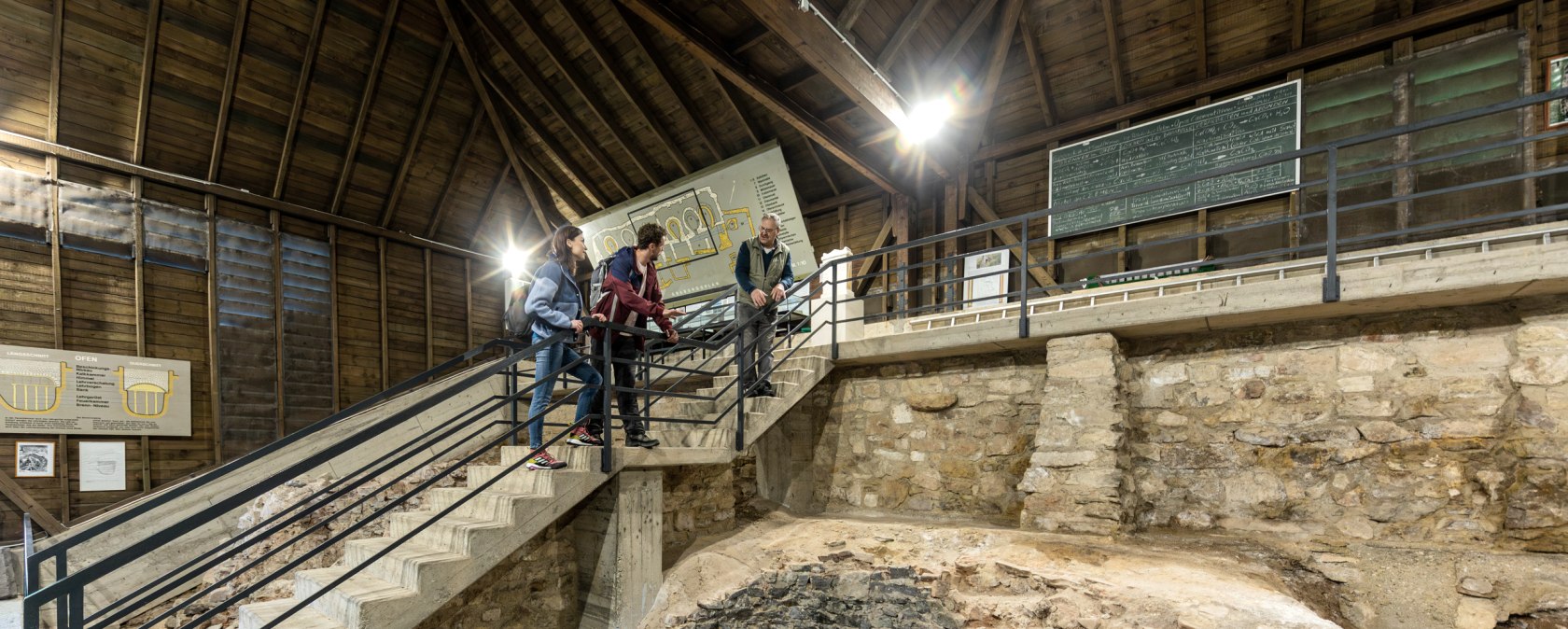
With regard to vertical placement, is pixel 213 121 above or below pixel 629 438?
above

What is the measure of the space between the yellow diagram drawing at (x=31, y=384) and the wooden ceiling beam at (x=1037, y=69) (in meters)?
11.8

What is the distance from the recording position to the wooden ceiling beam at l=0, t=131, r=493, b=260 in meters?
7.39

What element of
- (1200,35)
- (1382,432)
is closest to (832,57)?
(1200,35)

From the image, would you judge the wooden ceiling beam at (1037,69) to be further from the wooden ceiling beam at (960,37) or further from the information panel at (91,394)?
the information panel at (91,394)

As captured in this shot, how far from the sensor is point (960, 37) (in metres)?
7.23

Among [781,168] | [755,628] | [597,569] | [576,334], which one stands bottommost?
[755,628]

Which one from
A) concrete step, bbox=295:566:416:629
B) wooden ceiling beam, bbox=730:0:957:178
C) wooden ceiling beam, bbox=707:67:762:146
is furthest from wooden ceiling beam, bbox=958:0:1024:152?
concrete step, bbox=295:566:416:629

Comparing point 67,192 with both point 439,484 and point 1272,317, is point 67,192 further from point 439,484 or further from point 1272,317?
point 1272,317

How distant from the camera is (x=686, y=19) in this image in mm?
7375

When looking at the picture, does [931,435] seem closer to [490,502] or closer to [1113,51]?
[490,502]

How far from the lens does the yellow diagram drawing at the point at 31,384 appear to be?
699 centimetres

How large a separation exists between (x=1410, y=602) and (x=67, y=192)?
1316 centimetres

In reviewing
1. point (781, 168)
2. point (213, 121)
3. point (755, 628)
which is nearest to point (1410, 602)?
point (755, 628)

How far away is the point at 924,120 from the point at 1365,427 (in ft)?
15.7
